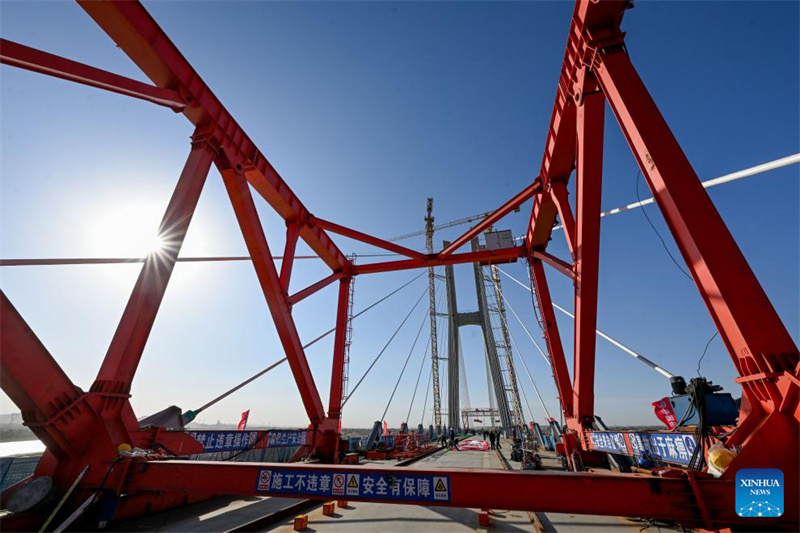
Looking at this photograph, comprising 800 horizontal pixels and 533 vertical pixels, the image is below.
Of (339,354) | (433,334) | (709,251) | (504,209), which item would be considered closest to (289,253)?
(339,354)

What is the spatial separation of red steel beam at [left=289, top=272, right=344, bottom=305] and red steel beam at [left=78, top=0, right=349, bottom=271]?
2.29m

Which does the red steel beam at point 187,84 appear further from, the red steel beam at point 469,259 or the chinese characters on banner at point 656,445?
the chinese characters on banner at point 656,445

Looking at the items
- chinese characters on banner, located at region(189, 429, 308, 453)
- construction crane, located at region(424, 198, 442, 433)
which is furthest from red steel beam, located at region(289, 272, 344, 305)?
construction crane, located at region(424, 198, 442, 433)

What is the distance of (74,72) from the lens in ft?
16.4

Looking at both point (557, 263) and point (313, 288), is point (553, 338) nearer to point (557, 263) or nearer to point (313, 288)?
point (557, 263)

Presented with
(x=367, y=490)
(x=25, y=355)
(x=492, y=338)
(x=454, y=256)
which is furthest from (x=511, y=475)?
(x=492, y=338)

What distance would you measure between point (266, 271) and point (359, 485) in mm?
5721

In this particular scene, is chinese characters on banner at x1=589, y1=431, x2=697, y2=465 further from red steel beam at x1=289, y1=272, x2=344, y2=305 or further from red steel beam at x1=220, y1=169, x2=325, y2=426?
red steel beam at x1=289, y1=272, x2=344, y2=305

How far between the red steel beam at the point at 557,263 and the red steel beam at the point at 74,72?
389 inches

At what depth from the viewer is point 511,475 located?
394cm

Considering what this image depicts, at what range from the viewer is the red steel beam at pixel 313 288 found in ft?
32.5

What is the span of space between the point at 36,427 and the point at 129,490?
1.49m

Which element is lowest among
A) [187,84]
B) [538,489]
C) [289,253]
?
Result: [538,489]

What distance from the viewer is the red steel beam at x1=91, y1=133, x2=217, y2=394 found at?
5.33 metres
